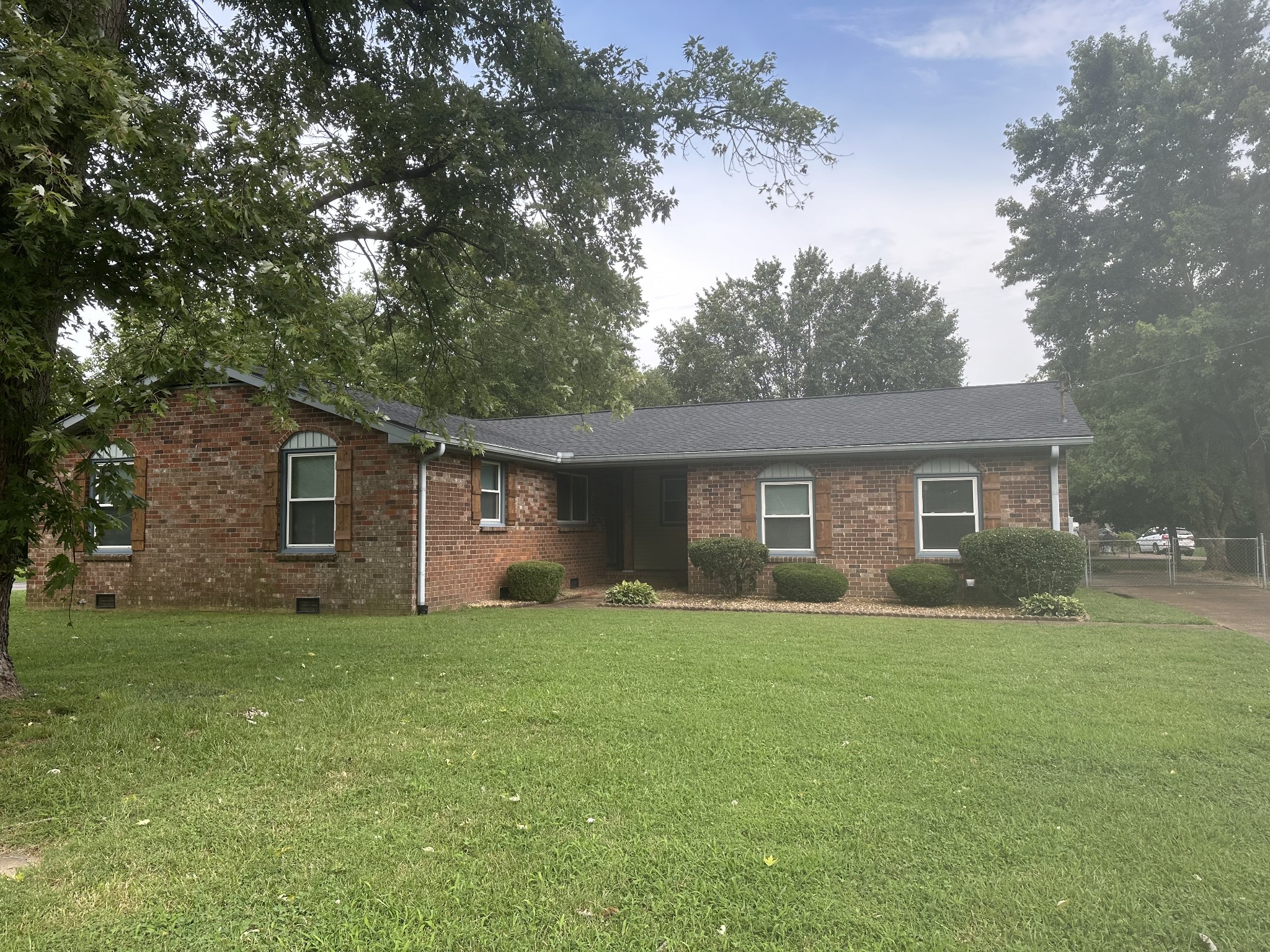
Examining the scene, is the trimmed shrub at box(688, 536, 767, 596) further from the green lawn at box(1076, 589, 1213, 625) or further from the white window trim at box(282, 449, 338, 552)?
the white window trim at box(282, 449, 338, 552)

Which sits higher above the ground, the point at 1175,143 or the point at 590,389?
the point at 1175,143

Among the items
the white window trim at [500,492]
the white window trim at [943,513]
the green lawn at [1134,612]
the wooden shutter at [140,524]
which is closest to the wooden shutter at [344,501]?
the white window trim at [500,492]

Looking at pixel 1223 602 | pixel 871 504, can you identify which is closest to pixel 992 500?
pixel 871 504

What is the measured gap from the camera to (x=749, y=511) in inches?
596

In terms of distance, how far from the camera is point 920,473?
14.2 m

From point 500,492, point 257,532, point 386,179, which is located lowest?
point 257,532

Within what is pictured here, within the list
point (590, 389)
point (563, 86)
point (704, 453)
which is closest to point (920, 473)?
point (704, 453)

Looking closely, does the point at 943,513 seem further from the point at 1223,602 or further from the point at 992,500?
the point at 1223,602

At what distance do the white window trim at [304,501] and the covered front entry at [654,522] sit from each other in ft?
23.2

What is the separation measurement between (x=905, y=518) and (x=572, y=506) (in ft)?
23.4

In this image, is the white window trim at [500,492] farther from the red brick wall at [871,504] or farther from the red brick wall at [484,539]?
the red brick wall at [871,504]

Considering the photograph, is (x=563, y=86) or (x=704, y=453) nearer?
(x=563, y=86)

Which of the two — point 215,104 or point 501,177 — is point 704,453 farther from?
point 215,104

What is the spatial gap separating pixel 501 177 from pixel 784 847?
7.74 meters
